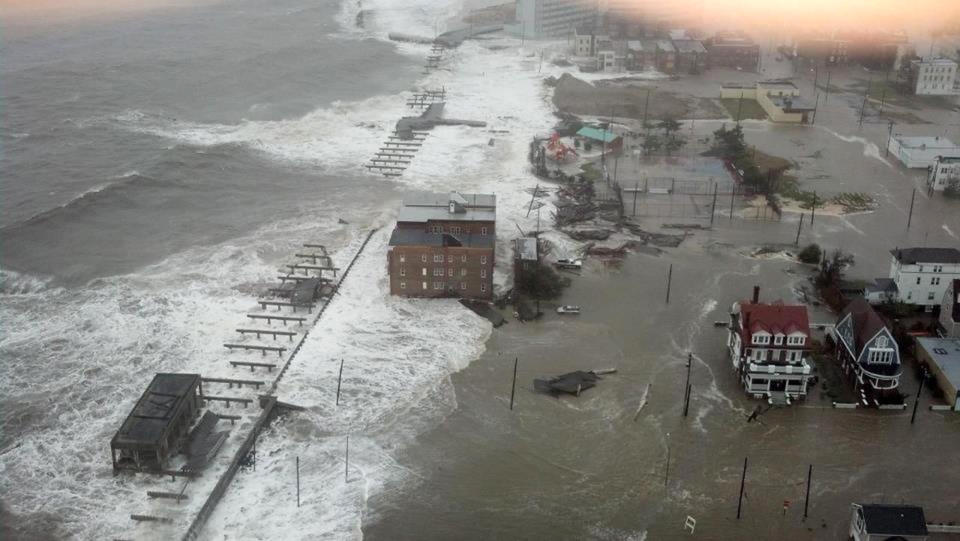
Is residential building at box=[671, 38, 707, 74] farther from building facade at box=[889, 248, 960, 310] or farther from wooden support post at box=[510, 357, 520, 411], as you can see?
wooden support post at box=[510, 357, 520, 411]

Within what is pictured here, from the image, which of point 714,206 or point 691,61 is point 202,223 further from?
point 691,61

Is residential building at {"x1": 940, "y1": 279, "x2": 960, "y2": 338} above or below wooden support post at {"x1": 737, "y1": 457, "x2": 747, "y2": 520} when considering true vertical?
above

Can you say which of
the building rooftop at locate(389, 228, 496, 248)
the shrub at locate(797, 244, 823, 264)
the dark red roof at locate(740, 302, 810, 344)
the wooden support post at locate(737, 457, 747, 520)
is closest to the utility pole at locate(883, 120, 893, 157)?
the shrub at locate(797, 244, 823, 264)

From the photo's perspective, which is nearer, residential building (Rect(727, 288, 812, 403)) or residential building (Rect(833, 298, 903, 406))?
residential building (Rect(833, 298, 903, 406))

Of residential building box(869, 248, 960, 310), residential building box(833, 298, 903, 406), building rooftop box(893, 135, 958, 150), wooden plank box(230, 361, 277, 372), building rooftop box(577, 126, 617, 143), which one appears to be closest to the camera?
residential building box(833, 298, 903, 406)

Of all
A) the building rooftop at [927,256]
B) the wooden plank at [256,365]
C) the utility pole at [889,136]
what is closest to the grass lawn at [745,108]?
the utility pole at [889,136]

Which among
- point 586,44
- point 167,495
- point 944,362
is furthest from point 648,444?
point 586,44

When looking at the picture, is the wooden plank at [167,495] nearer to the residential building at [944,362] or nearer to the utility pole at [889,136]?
the residential building at [944,362]
